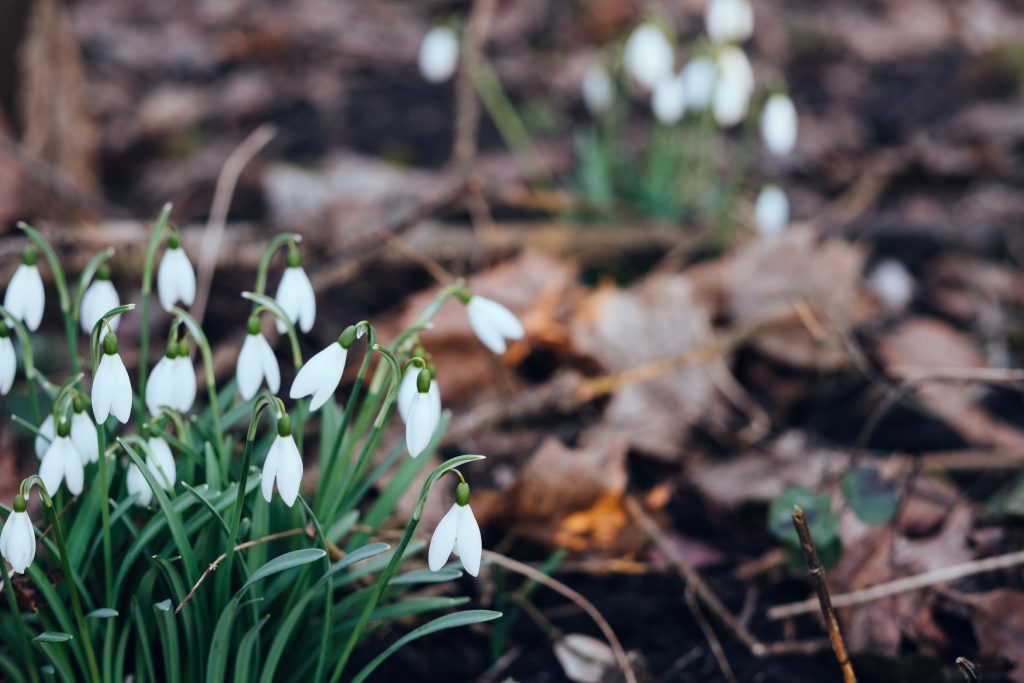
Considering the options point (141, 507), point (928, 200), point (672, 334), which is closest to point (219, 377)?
point (141, 507)

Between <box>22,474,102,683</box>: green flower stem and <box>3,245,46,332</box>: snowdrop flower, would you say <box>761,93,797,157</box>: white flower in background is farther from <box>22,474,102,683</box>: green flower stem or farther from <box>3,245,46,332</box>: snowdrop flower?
<box>22,474,102,683</box>: green flower stem

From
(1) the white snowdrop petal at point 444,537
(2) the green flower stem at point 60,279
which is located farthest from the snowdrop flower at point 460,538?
(2) the green flower stem at point 60,279

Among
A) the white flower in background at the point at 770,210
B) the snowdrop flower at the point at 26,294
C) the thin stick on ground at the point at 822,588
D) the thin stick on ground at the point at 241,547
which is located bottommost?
the thin stick on ground at the point at 822,588

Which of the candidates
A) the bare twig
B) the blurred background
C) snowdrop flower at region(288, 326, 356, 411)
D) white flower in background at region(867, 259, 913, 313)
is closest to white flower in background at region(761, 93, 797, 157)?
the blurred background

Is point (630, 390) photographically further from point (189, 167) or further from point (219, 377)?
point (189, 167)

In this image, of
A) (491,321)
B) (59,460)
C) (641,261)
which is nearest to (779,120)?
(641,261)

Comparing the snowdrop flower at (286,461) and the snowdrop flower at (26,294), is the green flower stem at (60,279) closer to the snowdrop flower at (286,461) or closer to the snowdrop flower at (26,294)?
the snowdrop flower at (26,294)
